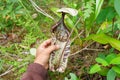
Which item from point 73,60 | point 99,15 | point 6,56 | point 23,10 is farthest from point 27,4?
point 99,15

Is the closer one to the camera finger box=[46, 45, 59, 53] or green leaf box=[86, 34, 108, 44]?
finger box=[46, 45, 59, 53]

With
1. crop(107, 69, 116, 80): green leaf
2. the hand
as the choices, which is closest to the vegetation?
crop(107, 69, 116, 80): green leaf

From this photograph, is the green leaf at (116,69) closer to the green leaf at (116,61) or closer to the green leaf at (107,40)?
the green leaf at (116,61)

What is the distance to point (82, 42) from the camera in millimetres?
1928

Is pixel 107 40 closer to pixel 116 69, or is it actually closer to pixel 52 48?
pixel 116 69

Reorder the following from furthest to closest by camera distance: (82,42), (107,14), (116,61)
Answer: (82,42) → (107,14) → (116,61)

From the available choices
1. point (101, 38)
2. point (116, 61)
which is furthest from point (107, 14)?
point (116, 61)

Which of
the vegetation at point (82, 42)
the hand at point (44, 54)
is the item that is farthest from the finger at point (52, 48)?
A: the vegetation at point (82, 42)

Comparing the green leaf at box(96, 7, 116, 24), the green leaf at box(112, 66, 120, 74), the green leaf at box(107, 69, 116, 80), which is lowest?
the green leaf at box(107, 69, 116, 80)

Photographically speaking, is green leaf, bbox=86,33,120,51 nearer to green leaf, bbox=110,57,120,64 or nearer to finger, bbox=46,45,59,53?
Result: green leaf, bbox=110,57,120,64

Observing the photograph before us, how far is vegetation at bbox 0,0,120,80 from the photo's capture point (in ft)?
5.38

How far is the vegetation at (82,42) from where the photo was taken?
1.64m

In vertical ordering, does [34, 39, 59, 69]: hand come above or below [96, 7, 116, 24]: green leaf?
below

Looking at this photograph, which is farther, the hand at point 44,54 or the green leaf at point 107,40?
the green leaf at point 107,40
